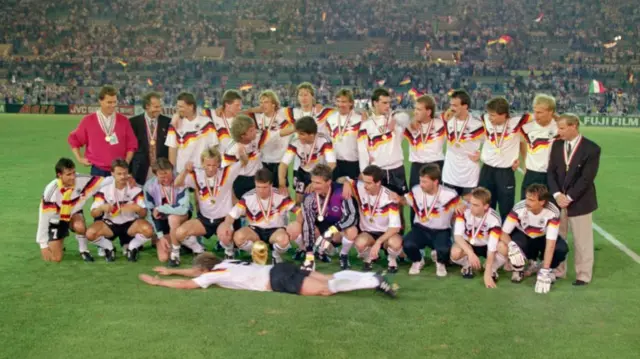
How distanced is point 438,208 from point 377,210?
2.08ft

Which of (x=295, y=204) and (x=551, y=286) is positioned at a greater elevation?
(x=295, y=204)

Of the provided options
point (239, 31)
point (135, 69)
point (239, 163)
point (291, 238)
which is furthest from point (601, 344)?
point (239, 31)

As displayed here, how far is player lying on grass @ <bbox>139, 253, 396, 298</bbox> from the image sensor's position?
5.89m

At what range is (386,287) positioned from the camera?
5863mm

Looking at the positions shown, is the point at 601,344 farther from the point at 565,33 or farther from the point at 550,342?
the point at 565,33

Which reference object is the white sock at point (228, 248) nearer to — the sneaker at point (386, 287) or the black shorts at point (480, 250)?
the sneaker at point (386, 287)

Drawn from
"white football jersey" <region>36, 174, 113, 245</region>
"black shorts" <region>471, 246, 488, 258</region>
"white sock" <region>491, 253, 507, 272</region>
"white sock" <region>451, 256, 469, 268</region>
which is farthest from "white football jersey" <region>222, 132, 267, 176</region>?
"white sock" <region>491, 253, 507, 272</region>

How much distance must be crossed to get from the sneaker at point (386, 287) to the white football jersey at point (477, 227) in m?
1.20

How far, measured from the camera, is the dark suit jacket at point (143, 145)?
8602mm

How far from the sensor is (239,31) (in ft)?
145

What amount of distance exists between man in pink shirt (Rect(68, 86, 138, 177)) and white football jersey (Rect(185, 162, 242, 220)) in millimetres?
1055

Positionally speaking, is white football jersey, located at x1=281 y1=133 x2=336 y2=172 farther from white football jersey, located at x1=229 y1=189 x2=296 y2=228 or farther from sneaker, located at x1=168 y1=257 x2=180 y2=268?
sneaker, located at x1=168 y1=257 x2=180 y2=268

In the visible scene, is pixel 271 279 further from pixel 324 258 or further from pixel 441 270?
pixel 441 270

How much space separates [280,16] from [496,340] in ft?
143
